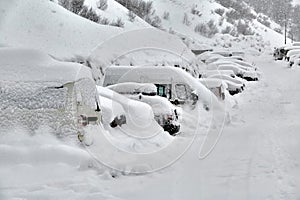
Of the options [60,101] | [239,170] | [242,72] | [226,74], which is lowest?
[239,170]

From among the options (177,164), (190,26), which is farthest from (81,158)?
(190,26)

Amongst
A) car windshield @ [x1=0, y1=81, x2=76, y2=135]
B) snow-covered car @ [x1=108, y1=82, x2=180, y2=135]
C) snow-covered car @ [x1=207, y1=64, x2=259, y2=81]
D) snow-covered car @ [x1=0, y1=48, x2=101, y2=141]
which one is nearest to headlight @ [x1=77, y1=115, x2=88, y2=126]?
snow-covered car @ [x1=0, y1=48, x2=101, y2=141]

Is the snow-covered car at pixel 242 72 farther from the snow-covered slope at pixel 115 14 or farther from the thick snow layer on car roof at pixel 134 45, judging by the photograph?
the thick snow layer on car roof at pixel 134 45

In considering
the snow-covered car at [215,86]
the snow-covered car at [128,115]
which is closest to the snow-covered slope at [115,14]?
the snow-covered car at [215,86]

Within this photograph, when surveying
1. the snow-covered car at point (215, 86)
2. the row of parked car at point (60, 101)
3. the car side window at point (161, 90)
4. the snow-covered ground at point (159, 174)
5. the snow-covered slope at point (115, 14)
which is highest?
the snow-covered slope at point (115, 14)

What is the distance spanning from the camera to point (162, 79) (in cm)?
1157

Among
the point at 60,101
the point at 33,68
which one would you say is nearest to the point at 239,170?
the point at 60,101

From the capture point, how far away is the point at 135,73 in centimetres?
1152

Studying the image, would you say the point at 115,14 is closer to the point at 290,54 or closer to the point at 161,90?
the point at 161,90

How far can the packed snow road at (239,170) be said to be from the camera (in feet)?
20.3

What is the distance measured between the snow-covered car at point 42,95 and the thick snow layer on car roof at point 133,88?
8.85 feet

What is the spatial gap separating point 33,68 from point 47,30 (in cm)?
582

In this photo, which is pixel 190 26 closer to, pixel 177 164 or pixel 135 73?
pixel 135 73

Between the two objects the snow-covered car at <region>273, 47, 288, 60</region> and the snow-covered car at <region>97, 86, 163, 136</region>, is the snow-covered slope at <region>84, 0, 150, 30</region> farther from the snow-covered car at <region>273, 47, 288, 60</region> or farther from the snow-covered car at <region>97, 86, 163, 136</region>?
the snow-covered car at <region>273, 47, 288, 60</region>
